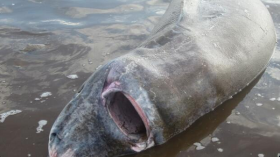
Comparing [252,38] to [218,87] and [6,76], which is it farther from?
[6,76]

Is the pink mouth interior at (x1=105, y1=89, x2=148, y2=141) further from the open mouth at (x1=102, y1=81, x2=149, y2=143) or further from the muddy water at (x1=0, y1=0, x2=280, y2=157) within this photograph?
the muddy water at (x1=0, y1=0, x2=280, y2=157)

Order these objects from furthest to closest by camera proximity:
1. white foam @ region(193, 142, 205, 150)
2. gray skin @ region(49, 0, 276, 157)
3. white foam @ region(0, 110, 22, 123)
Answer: white foam @ region(0, 110, 22, 123), white foam @ region(193, 142, 205, 150), gray skin @ region(49, 0, 276, 157)

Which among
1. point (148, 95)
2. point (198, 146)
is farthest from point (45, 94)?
point (198, 146)

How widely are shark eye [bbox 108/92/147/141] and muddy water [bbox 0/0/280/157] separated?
23 cm

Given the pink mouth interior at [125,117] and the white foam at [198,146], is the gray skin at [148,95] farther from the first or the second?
the white foam at [198,146]

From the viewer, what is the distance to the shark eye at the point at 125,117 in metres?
2.92

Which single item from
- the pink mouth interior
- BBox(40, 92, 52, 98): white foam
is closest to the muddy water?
BBox(40, 92, 52, 98): white foam

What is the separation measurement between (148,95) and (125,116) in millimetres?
312

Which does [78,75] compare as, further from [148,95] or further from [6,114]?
[148,95]

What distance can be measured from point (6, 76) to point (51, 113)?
0.94 metres

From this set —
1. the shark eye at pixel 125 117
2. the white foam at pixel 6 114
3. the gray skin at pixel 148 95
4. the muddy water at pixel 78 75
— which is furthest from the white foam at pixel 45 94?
the shark eye at pixel 125 117

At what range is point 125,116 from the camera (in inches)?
118

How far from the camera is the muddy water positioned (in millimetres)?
3297

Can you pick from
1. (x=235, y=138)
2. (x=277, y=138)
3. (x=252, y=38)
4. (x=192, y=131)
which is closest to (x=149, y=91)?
(x=192, y=131)
